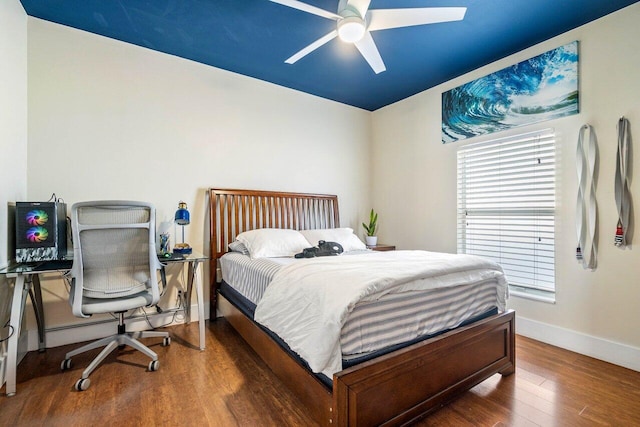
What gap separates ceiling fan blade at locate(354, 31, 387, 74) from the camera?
7.23 feet

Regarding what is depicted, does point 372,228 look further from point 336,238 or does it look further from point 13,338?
point 13,338

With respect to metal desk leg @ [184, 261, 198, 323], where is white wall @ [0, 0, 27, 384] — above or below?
above

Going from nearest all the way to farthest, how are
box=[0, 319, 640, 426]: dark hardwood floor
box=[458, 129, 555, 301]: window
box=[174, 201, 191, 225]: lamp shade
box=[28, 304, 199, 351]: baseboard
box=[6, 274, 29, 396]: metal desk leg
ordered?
box=[0, 319, 640, 426]: dark hardwood floor → box=[6, 274, 29, 396]: metal desk leg → box=[28, 304, 199, 351]: baseboard → box=[458, 129, 555, 301]: window → box=[174, 201, 191, 225]: lamp shade

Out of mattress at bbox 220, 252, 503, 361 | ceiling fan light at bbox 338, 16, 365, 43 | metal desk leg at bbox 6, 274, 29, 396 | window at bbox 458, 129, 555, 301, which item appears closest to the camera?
mattress at bbox 220, 252, 503, 361

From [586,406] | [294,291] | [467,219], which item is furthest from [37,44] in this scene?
[586,406]

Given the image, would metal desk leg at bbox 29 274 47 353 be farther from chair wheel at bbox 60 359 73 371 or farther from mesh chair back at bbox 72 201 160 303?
mesh chair back at bbox 72 201 160 303

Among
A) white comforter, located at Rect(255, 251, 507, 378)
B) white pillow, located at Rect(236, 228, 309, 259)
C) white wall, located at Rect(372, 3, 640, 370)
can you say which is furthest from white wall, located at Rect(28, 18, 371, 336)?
white wall, located at Rect(372, 3, 640, 370)

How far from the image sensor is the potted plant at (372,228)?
12.8ft

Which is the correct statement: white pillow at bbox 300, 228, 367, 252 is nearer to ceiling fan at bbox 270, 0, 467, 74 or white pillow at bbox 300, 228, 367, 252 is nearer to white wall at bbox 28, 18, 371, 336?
white wall at bbox 28, 18, 371, 336

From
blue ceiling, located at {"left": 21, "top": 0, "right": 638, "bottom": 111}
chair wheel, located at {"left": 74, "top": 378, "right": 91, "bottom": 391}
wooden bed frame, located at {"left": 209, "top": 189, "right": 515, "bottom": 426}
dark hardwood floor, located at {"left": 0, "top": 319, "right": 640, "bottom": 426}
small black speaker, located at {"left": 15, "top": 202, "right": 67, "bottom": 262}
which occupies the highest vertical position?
blue ceiling, located at {"left": 21, "top": 0, "right": 638, "bottom": 111}

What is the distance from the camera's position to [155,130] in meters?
2.90

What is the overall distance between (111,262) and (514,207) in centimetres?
350

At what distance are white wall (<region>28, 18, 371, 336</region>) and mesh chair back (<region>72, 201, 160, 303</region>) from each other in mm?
880

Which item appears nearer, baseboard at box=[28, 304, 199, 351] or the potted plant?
baseboard at box=[28, 304, 199, 351]
